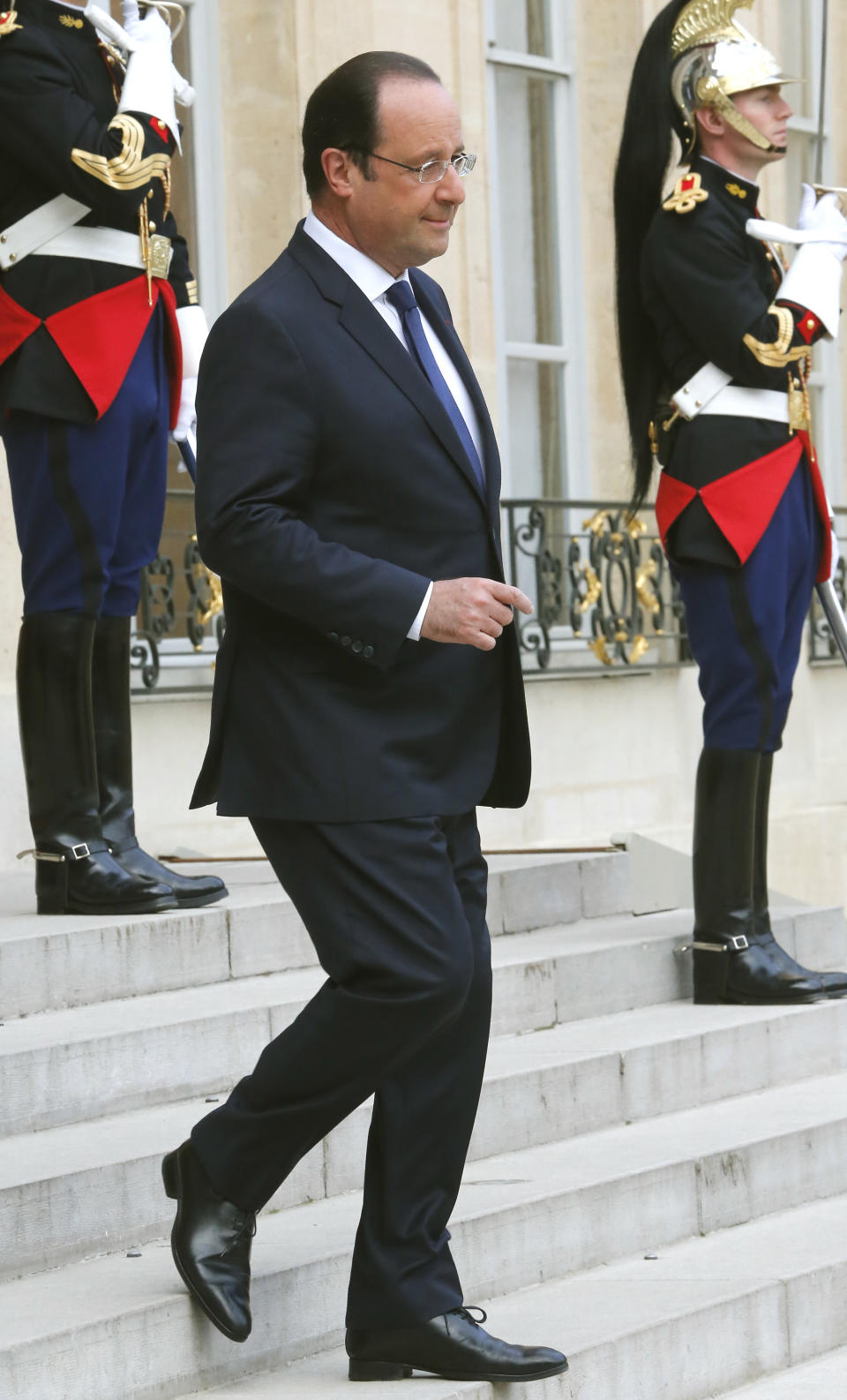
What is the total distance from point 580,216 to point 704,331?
460 cm

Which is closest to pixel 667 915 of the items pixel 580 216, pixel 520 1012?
pixel 520 1012

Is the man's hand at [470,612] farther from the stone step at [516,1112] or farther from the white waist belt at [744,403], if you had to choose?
the white waist belt at [744,403]

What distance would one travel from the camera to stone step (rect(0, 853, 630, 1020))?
14.4ft

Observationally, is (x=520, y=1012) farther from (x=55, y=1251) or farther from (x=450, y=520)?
(x=450, y=520)

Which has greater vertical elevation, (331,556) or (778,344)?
(778,344)

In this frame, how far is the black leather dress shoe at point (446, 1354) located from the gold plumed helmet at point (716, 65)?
2.92 m

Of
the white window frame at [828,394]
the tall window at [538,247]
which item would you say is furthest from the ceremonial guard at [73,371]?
the white window frame at [828,394]

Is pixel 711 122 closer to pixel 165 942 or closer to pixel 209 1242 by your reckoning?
pixel 165 942

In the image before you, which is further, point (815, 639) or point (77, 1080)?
point (815, 639)

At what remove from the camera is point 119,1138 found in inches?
152

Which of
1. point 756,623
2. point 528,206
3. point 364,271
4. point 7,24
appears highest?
point 528,206

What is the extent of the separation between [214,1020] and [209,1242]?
1146 mm

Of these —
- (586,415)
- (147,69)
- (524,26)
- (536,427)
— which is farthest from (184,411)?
(524,26)

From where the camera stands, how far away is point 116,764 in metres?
4.91
